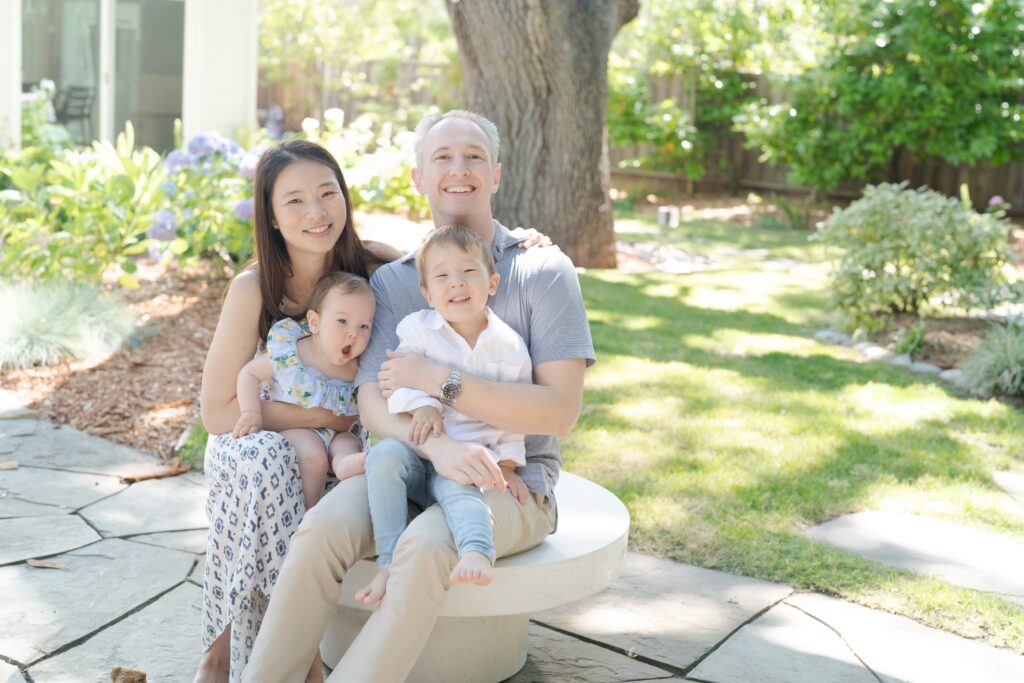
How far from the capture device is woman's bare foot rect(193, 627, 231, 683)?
8.36 ft

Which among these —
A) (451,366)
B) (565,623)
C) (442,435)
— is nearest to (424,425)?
(442,435)

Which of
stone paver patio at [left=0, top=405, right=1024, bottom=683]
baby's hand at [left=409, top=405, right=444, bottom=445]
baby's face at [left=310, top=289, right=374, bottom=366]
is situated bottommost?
stone paver patio at [left=0, top=405, right=1024, bottom=683]

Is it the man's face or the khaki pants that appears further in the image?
the man's face

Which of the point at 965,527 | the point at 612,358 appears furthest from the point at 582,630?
the point at 612,358

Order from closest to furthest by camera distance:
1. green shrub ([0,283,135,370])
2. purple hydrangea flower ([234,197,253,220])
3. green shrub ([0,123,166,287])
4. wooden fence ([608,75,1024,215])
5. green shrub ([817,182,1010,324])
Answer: green shrub ([0,283,135,370]) → green shrub ([0,123,166,287]) → purple hydrangea flower ([234,197,253,220]) → green shrub ([817,182,1010,324]) → wooden fence ([608,75,1024,215])

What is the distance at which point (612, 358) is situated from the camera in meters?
5.66

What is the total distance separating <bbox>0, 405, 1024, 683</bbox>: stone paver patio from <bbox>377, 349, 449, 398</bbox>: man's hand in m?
0.80

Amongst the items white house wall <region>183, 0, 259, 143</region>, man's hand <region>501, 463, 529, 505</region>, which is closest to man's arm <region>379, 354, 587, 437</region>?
man's hand <region>501, 463, 529, 505</region>

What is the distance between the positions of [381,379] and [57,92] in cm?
884

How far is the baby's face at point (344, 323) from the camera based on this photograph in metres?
2.62

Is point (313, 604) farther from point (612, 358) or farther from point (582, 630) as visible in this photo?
point (612, 358)

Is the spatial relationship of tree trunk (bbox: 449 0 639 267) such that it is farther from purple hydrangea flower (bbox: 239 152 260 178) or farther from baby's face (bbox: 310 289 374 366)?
baby's face (bbox: 310 289 374 366)

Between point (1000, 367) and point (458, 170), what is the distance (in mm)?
3691

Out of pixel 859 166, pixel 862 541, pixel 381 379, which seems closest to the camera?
pixel 381 379
